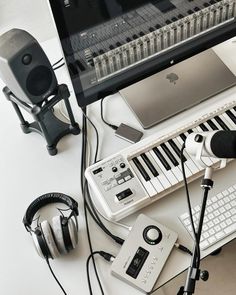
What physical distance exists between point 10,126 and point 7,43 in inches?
12.4

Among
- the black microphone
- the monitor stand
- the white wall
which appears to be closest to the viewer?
the black microphone

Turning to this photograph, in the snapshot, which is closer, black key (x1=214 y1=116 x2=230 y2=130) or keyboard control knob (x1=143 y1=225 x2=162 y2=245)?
keyboard control knob (x1=143 y1=225 x2=162 y2=245)

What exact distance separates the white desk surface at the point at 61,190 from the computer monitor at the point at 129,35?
0.13 metres

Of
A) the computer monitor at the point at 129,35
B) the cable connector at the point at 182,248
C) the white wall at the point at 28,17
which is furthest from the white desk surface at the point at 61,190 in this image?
the white wall at the point at 28,17

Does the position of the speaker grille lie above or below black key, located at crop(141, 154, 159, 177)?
above

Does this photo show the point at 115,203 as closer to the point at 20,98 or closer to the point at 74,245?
the point at 74,245

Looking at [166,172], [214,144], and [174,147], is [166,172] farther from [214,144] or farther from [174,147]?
[214,144]

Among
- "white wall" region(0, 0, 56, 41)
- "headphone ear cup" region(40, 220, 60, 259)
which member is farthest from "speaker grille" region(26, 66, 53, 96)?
"white wall" region(0, 0, 56, 41)

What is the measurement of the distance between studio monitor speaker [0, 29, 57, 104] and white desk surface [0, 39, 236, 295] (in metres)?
0.18

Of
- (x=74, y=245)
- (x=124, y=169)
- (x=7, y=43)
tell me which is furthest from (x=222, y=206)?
(x=7, y=43)

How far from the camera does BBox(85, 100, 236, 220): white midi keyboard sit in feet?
2.91

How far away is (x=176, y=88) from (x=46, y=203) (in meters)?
0.44

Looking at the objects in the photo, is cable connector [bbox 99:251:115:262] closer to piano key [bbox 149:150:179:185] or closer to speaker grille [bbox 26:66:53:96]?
piano key [bbox 149:150:179:185]

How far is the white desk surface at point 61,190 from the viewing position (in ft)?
2.79
